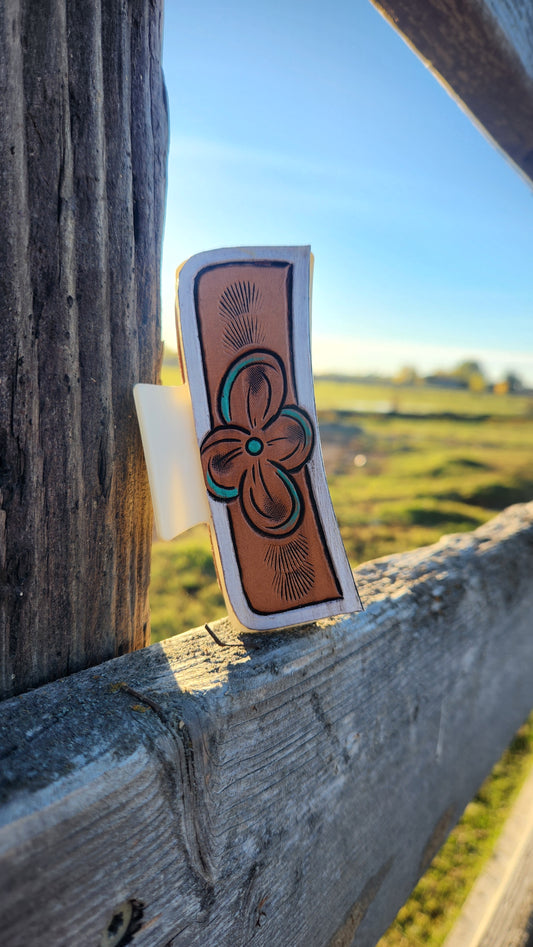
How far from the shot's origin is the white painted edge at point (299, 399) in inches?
25.1

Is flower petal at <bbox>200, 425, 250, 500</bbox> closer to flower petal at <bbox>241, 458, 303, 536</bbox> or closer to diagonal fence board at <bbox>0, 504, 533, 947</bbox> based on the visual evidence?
flower petal at <bbox>241, 458, 303, 536</bbox>

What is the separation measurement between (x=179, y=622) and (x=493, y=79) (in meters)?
2.47

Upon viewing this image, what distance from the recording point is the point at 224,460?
0.66m

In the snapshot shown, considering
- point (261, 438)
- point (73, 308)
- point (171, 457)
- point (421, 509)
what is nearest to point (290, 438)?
point (261, 438)

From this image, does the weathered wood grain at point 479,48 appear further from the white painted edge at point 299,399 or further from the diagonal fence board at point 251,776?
the diagonal fence board at point 251,776

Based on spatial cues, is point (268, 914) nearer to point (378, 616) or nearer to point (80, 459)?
point (378, 616)

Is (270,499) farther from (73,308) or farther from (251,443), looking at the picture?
(73,308)

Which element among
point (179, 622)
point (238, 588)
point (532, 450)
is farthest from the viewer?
point (532, 450)

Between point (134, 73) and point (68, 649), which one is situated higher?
point (134, 73)

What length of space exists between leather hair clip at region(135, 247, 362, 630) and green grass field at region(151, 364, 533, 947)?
17cm

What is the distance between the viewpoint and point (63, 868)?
40 cm

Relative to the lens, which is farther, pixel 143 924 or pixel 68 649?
pixel 68 649

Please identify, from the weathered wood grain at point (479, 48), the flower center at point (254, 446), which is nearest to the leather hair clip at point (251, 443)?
the flower center at point (254, 446)

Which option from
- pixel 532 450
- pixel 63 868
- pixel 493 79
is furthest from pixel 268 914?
pixel 532 450
